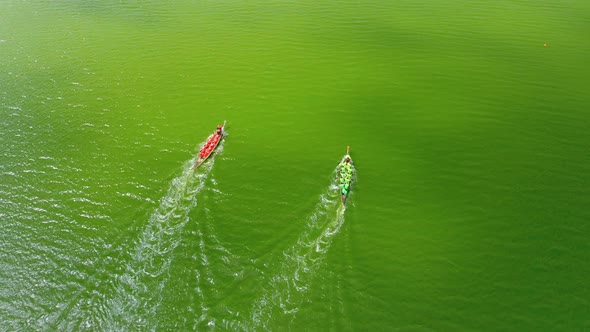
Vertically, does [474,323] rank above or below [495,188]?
below

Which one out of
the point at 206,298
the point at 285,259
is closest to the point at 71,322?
the point at 206,298

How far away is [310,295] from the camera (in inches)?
595

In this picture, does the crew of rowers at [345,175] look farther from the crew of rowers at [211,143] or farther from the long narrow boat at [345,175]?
the crew of rowers at [211,143]

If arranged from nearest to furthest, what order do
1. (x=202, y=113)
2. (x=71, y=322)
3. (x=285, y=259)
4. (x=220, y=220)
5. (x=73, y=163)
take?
1. (x=71, y=322)
2. (x=285, y=259)
3. (x=220, y=220)
4. (x=73, y=163)
5. (x=202, y=113)

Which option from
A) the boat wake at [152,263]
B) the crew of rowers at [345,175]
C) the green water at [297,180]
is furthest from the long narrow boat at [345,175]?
the boat wake at [152,263]

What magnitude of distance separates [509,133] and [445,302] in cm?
1339

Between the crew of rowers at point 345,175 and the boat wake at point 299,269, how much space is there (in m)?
0.69

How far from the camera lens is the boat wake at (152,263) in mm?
14594

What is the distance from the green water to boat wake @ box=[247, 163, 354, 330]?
78 mm

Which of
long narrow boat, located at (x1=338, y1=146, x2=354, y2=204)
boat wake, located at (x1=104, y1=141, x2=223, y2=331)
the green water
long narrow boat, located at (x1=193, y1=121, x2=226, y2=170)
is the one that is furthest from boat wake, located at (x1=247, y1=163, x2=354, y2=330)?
long narrow boat, located at (x1=193, y1=121, x2=226, y2=170)

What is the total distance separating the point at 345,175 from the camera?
1994cm

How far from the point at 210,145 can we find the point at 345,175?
808 centimetres

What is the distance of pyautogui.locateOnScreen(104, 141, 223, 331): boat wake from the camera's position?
14.6 metres

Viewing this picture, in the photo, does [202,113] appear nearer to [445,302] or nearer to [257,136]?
[257,136]
